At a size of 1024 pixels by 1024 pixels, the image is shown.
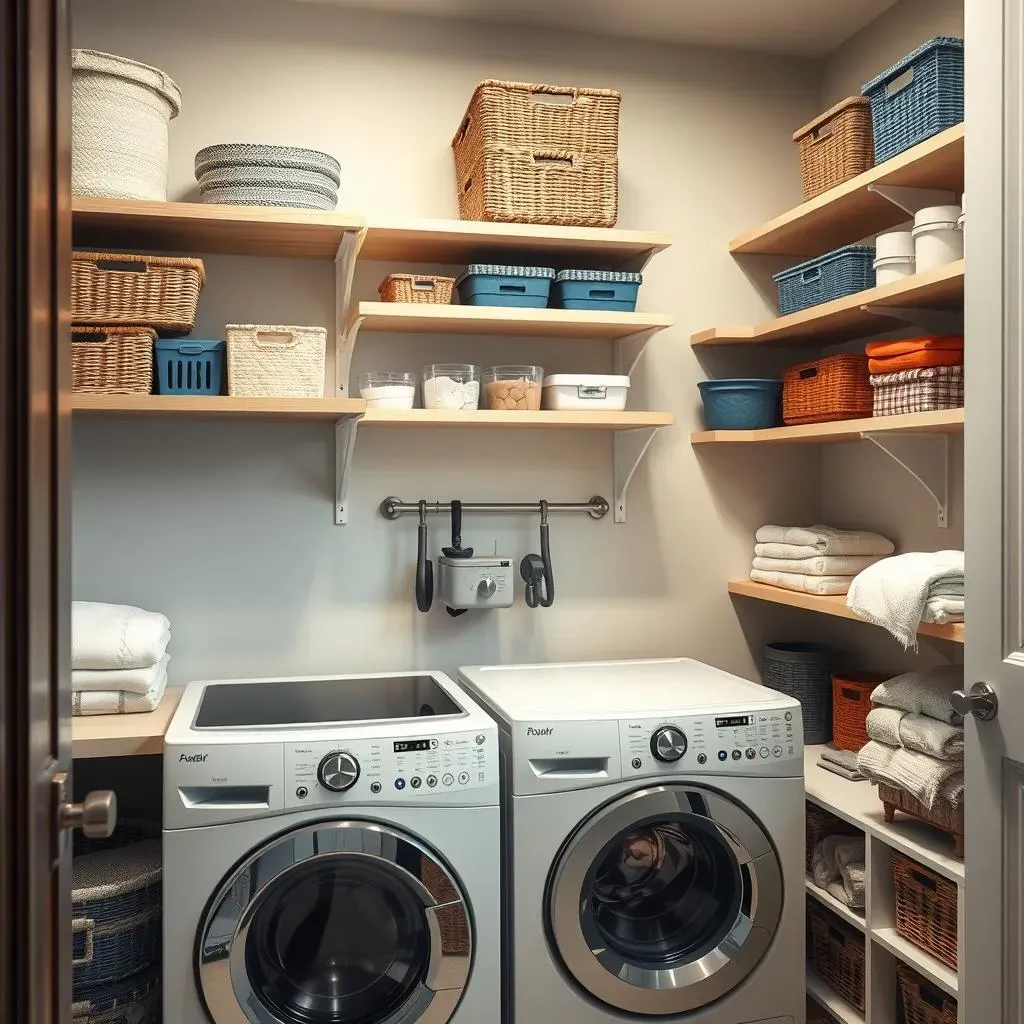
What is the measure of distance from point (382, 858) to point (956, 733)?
1144mm

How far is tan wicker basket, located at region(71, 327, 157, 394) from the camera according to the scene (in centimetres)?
230

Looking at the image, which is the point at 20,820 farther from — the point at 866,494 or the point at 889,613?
the point at 866,494

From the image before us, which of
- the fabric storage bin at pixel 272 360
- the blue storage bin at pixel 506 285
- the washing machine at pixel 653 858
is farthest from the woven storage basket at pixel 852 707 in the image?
the fabric storage bin at pixel 272 360

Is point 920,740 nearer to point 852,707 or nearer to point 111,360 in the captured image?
point 852,707

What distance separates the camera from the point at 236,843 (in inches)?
80.1

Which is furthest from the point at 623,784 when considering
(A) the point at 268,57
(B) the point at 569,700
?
(A) the point at 268,57

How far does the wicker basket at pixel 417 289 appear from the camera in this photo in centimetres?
256

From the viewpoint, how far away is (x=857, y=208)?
260 cm

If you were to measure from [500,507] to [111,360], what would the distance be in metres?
1.07

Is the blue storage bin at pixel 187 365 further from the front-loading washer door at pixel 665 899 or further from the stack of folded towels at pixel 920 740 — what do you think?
the stack of folded towels at pixel 920 740

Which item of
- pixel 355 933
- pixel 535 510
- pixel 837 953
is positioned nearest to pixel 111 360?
pixel 535 510

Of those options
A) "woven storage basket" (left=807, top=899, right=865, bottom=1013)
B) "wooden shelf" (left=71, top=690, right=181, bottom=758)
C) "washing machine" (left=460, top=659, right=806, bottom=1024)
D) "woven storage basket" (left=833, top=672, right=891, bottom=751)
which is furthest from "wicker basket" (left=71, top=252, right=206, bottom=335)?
"woven storage basket" (left=807, top=899, right=865, bottom=1013)

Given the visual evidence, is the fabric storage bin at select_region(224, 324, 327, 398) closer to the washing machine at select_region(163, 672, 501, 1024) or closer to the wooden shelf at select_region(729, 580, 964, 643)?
the washing machine at select_region(163, 672, 501, 1024)

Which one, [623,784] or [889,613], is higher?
[889,613]
